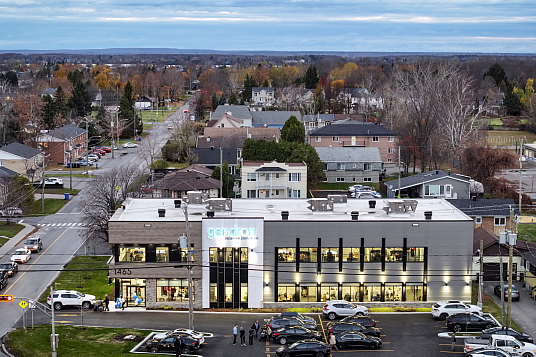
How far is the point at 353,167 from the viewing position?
296 ft

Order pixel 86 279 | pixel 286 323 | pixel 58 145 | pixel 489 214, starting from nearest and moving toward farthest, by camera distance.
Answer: pixel 286 323 < pixel 86 279 < pixel 489 214 < pixel 58 145

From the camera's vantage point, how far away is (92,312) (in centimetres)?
4644

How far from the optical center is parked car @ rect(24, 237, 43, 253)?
199ft

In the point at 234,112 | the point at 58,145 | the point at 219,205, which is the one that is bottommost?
the point at 58,145

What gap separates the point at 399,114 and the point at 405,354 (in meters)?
85.1

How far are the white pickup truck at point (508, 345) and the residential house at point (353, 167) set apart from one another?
5258 cm

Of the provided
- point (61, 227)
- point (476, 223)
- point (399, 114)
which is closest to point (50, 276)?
point (61, 227)

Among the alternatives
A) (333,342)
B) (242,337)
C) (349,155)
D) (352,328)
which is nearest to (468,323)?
(352,328)

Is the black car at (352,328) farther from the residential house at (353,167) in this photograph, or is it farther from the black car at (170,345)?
the residential house at (353,167)

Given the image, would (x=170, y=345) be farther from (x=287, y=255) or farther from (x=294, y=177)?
(x=294, y=177)

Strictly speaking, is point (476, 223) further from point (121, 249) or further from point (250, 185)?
point (121, 249)

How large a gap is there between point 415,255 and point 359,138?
58734 millimetres

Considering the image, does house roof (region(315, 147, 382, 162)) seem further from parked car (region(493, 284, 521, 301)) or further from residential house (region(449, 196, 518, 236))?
parked car (region(493, 284, 521, 301))

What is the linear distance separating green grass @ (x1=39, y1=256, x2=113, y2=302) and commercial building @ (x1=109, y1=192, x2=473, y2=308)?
3.81 m
